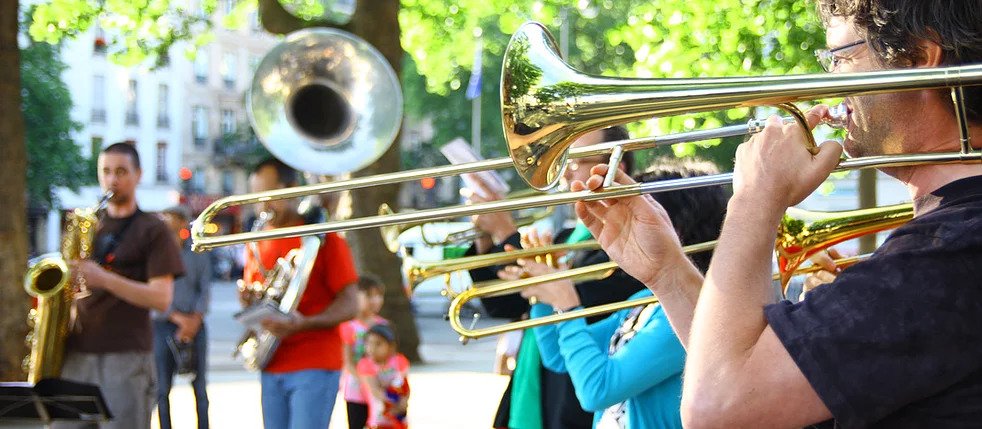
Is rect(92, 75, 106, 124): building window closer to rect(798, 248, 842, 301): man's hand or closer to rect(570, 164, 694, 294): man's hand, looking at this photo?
rect(798, 248, 842, 301): man's hand

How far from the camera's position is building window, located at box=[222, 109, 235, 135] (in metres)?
51.1

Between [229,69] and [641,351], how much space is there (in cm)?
4940

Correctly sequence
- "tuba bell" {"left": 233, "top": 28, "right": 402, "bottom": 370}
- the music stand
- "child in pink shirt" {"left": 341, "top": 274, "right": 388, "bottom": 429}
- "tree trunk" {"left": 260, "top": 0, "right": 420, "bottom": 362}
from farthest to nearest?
1. "tree trunk" {"left": 260, "top": 0, "right": 420, "bottom": 362}
2. "tuba bell" {"left": 233, "top": 28, "right": 402, "bottom": 370}
3. "child in pink shirt" {"left": 341, "top": 274, "right": 388, "bottom": 429}
4. the music stand

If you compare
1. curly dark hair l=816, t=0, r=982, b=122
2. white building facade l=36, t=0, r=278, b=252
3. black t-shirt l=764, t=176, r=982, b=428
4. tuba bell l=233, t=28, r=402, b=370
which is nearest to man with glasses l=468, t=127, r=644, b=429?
curly dark hair l=816, t=0, r=982, b=122

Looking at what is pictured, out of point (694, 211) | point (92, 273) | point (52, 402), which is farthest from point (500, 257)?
point (92, 273)

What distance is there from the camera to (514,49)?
223cm

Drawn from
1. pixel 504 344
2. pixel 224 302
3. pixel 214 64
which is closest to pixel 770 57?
pixel 504 344

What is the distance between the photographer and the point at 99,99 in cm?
4412

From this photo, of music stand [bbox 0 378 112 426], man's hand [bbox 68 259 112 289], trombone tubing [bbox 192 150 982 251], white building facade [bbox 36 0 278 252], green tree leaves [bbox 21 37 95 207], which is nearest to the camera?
trombone tubing [bbox 192 150 982 251]

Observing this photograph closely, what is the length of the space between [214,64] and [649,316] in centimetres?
4835

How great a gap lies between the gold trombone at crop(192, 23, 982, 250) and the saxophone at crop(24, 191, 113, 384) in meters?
2.87

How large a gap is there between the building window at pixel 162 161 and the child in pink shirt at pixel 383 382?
4281 centimetres

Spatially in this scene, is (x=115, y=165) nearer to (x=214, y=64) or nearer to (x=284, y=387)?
(x=284, y=387)

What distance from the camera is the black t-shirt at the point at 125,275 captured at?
539 cm
